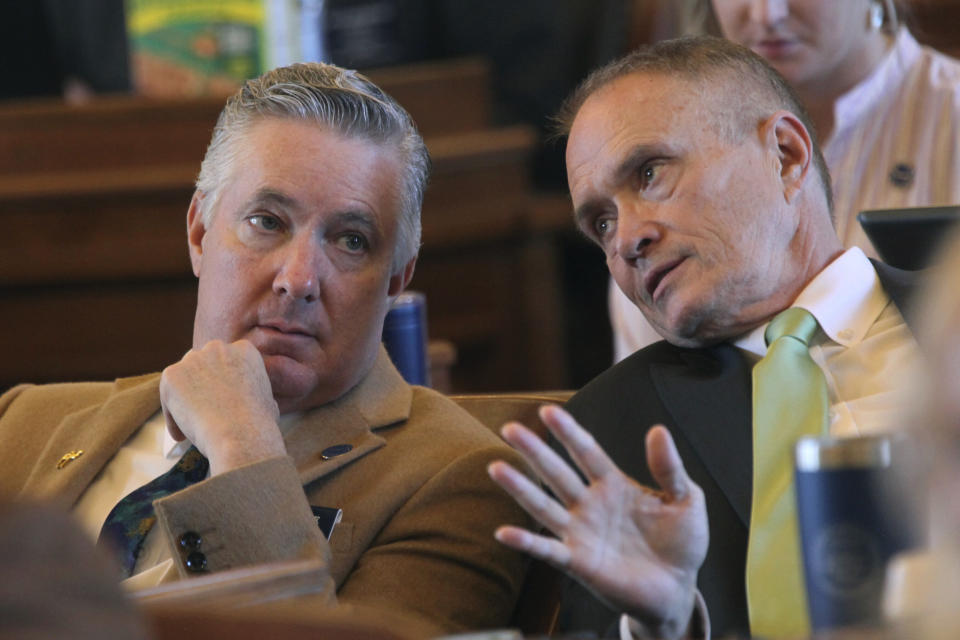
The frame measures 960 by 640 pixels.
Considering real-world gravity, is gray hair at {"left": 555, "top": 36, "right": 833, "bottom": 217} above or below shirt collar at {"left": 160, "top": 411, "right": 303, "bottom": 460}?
above

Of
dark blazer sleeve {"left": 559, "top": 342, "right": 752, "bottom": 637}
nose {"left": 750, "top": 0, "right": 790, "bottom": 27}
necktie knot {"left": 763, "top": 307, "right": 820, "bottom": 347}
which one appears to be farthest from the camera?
nose {"left": 750, "top": 0, "right": 790, "bottom": 27}

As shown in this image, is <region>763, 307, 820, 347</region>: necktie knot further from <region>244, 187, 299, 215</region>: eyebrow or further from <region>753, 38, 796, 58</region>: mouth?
<region>753, 38, 796, 58</region>: mouth

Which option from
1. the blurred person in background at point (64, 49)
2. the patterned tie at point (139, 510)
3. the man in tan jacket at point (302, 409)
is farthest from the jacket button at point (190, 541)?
the blurred person in background at point (64, 49)

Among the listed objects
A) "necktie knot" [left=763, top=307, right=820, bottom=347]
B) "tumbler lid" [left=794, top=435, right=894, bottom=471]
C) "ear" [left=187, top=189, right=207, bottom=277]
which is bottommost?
"ear" [left=187, top=189, right=207, bottom=277]

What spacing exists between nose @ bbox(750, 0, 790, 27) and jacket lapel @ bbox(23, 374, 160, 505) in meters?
1.33

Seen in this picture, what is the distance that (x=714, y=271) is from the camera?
172 centimetres

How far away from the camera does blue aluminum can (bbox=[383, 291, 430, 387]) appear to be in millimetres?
2338

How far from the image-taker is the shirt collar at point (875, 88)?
2.67 m

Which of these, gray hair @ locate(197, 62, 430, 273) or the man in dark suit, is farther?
gray hair @ locate(197, 62, 430, 273)

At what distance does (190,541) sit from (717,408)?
0.66 m

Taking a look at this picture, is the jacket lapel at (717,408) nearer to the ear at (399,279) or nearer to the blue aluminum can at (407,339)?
the ear at (399,279)

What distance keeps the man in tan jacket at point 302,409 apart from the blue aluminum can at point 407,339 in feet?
1.09

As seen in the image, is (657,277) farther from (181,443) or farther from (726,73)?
(181,443)

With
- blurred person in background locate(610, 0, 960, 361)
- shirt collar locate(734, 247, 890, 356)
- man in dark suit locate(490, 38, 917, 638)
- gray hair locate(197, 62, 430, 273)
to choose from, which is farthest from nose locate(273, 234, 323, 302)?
blurred person in background locate(610, 0, 960, 361)
